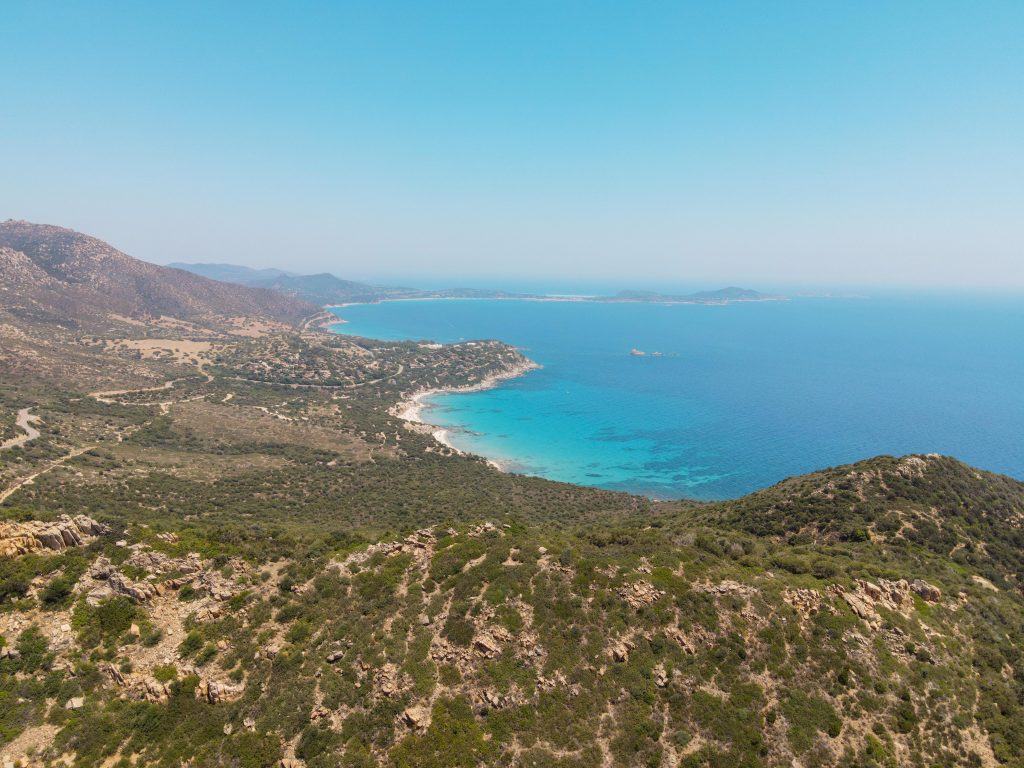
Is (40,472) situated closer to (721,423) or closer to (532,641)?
(532,641)

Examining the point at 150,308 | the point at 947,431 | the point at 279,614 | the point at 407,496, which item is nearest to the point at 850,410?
the point at 947,431

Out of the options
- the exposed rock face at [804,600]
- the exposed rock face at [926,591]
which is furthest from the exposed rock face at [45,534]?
the exposed rock face at [926,591]

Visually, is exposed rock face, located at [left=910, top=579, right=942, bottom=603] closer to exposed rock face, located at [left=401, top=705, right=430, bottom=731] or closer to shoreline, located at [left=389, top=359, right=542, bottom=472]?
exposed rock face, located at [left=401, top=705, right=430, bottom=731]

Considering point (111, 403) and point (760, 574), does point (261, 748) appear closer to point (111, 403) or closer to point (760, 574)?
point (760, 574)

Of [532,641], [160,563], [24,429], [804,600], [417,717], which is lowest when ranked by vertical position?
[417,717]

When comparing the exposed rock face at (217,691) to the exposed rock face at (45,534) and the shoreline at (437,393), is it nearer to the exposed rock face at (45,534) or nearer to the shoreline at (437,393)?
the exposed rock face at (45,534)

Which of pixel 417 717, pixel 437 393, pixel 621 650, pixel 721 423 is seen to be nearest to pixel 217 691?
pixel 417 717
